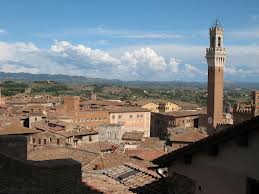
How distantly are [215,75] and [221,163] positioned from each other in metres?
62.7

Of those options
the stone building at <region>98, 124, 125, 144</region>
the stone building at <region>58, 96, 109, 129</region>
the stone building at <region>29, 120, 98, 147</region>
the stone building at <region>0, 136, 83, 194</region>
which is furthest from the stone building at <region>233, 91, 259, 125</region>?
the stone building at <region>0, 136, 83, 194</region>

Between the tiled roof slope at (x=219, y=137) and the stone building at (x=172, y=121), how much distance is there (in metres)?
65.1

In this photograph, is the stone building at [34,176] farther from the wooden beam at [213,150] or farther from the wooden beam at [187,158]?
the wooden beam at [213,150]

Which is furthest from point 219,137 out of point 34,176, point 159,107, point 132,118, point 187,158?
point 159,107

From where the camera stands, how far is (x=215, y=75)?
67875 mm

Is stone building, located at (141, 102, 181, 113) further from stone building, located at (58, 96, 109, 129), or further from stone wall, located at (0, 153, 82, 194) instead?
stone wall, located at (0, 153, 82, 194)

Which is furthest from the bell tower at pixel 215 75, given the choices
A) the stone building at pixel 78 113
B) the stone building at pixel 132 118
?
the stone building at pixel 78 113

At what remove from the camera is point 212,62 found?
69188mm

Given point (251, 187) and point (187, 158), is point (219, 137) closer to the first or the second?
point (251, 187)

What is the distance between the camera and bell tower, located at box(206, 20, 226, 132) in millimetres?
66812

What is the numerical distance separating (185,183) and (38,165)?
284cm

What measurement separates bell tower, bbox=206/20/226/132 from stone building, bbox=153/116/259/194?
59.0m

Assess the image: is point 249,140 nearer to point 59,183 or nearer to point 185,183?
point 185,183

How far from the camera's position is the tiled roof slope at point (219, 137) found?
6027 mm
